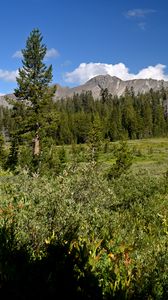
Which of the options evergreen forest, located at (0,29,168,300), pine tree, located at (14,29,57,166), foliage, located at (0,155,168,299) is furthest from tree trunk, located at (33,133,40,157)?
foliage, located at (0,155,168,299)

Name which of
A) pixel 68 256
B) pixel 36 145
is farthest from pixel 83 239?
pixel 36 145

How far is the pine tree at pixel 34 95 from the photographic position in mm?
40125

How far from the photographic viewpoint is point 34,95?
133 feet

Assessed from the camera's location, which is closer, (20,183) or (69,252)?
(69,252)

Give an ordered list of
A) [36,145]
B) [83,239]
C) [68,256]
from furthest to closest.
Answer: [36,145]
[83,239]
[68,256]

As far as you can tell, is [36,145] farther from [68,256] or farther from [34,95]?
[68,256]

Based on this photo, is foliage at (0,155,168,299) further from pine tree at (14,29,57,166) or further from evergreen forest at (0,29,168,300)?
pine tree at (14,29,57,166)

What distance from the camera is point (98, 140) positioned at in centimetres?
5709

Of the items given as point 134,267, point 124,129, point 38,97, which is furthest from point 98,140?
point 124,129

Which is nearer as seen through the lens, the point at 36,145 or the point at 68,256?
the point at 68,256

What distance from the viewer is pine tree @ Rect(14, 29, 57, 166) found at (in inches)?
1580

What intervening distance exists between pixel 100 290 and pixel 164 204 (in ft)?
38.2

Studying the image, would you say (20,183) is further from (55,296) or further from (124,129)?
(124,129)

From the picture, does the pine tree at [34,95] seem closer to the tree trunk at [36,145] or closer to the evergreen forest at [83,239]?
the tree trunk at [36,145]
